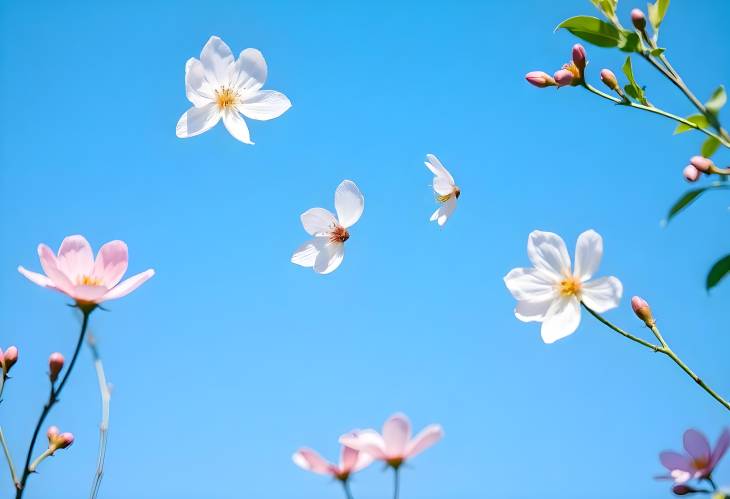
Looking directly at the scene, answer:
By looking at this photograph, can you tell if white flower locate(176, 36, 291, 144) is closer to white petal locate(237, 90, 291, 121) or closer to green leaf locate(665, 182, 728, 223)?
white petal locate(237, 90, 291, 121)

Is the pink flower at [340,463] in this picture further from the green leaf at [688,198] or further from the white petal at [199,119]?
the white petal at [199,119]

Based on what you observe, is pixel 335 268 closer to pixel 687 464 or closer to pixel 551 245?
pixel 551 245

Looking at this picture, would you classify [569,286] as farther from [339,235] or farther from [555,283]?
[339,235]

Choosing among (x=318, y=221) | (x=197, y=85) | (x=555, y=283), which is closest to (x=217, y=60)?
(x=197, y=85)

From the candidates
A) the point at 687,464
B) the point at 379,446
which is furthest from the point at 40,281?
the point at 687,464

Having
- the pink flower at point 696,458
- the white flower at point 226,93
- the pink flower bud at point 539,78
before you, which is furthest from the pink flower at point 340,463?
the white flower at point 226,93

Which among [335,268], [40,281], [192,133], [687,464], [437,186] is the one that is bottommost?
[687,464]
